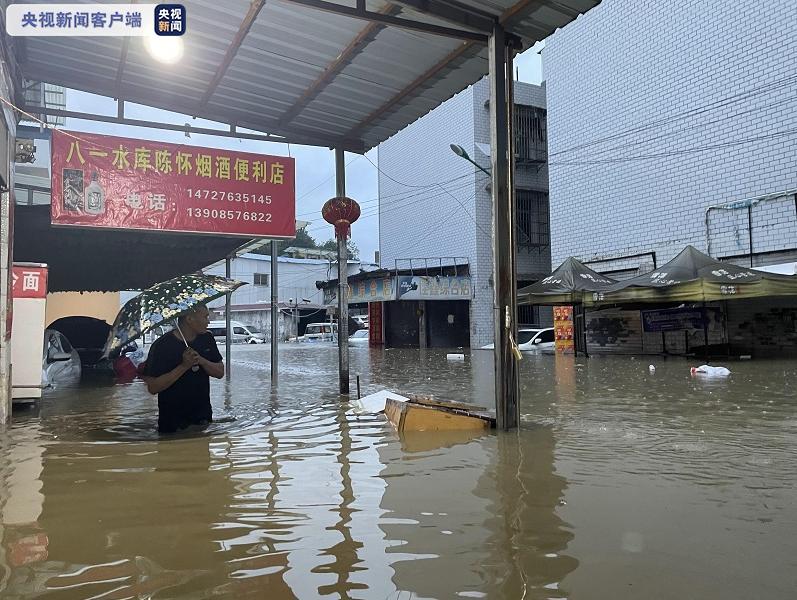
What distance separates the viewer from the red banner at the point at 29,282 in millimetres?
7824

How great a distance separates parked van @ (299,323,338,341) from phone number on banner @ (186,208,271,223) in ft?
101

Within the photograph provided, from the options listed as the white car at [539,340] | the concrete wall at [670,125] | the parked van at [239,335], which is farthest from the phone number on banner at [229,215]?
the parked van at [239,335]

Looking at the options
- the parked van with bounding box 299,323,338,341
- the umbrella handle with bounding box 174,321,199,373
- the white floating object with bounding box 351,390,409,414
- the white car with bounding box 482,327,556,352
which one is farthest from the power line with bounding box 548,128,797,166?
the parked van with bounding box 299,323,338,341

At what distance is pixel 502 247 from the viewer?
6.08 m

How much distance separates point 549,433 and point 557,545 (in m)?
3.13

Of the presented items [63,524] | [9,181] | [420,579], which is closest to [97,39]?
[9,181]

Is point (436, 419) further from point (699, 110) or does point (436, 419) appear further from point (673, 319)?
point (699, 110)

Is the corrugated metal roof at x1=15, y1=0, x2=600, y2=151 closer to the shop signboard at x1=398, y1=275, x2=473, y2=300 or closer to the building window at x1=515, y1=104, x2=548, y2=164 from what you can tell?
the shop signboard at x1=398, y1=275, x2=473, y2=300

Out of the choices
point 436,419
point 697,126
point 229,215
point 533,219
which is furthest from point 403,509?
point 533,219

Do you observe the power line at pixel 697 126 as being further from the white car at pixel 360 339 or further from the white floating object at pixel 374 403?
the white car at pixel 360 339

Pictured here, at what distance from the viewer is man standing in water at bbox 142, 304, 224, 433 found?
17.9ft

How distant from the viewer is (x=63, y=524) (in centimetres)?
341

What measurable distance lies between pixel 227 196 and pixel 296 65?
2508 millimetres

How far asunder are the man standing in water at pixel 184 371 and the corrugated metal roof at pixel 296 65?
3.00 metres
